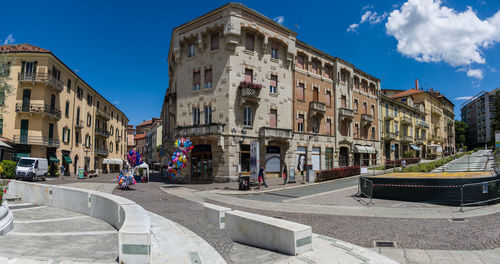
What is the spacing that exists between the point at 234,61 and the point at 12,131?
83.7 ft

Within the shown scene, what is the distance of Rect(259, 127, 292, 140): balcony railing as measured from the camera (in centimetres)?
2681

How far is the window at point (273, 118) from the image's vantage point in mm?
28688

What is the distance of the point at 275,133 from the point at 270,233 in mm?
22170

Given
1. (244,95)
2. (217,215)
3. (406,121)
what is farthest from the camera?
(406,121)

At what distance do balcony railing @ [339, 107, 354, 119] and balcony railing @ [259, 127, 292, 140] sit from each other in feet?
35.2

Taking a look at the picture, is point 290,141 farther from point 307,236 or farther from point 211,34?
point 307,236

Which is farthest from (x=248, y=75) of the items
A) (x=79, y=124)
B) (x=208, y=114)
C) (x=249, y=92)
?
(x=79, y=124)

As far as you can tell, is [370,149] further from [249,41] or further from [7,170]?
[7,170]

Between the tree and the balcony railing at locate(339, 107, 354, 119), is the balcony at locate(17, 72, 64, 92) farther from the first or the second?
the tree

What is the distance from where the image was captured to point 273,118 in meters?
29.0

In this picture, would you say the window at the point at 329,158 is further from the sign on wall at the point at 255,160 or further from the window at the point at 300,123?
the sign on wall at the point at 255,160

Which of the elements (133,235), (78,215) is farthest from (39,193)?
(133,235)

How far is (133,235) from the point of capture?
13.6 ft

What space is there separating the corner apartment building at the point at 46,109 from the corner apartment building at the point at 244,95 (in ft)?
45.3
